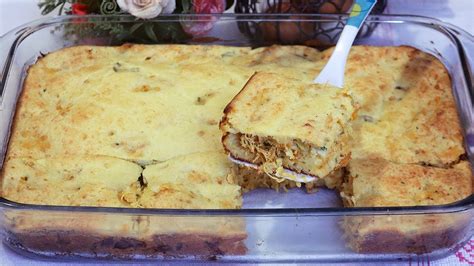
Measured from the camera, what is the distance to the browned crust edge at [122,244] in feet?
5.00

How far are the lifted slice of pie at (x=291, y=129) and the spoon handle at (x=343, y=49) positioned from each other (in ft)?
0.51

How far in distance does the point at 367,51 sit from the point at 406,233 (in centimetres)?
66

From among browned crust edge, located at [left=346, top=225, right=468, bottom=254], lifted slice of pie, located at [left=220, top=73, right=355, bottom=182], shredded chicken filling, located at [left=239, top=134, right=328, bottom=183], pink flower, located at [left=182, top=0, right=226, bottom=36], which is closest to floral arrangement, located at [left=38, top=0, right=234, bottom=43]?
pink flower, located at [left=182, top=0, right=226, bottom=36]

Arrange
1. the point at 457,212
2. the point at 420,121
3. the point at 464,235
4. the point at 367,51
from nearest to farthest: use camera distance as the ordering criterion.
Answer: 1. the point at 457,212
2. the point at 464,235
3. the point at 420,121
4. the point at 367,51

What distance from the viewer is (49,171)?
167cm

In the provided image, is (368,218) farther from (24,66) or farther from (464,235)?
(24,66)

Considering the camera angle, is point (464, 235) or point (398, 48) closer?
point (464, 235)

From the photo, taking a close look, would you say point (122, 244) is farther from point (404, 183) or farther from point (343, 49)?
point (343, 49)

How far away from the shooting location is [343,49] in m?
1.87

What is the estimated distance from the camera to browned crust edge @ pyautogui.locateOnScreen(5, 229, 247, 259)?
5.00 ft

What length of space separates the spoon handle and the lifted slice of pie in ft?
0.51

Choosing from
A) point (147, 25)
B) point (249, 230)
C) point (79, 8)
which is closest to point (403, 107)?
point (249, 230)

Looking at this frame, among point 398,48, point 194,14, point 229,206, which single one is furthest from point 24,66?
point 398,48

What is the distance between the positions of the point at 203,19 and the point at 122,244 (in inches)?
32.5
